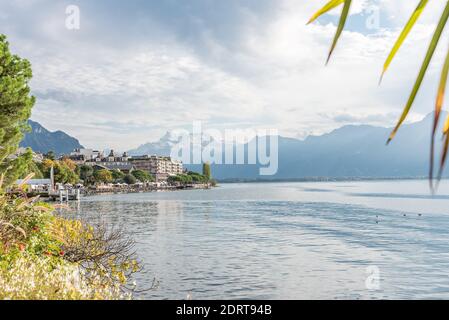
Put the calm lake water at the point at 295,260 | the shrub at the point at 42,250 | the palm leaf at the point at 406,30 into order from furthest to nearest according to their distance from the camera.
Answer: the calm lake water at the point at 295,260 → the shrub at the point at 42,250 → the palm leaf at the point at 406,30

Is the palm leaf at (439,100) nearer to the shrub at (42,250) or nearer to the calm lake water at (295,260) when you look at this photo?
the shrub at (42,250)

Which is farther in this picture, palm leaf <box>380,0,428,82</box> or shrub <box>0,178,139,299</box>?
shrub <box>0,178,139,299</box>

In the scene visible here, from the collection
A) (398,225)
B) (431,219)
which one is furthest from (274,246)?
(431,219)

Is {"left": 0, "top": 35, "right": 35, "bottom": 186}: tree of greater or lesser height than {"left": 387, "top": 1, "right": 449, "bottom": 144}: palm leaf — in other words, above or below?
above

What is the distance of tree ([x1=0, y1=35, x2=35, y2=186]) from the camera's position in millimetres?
29031

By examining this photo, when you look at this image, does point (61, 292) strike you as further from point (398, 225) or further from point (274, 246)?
point (398, 225)

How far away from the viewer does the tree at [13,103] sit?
2903 cm

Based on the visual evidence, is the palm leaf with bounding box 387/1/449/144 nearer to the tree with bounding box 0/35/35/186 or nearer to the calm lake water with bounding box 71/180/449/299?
the calm lake water with bounding box 71/180/449/299

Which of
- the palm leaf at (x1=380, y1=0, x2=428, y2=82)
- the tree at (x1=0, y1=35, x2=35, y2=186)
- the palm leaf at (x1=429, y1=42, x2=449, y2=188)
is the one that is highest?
the tree at (x1=0, y1=35, x2=35, y2=186)

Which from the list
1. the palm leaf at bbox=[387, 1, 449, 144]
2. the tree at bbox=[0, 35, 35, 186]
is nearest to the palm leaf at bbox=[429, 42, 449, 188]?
the palm leaf at bbox=[387, 1, 449, 144]

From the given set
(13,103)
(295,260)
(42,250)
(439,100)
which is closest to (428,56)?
(439,100)

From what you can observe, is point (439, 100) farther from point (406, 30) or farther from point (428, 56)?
point (406, 30)

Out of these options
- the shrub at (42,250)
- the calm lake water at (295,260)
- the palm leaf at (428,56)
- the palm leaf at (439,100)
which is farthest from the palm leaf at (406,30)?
the calm lake water at (295,260)
